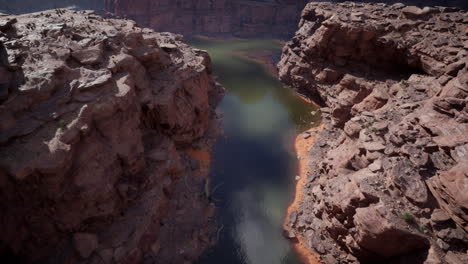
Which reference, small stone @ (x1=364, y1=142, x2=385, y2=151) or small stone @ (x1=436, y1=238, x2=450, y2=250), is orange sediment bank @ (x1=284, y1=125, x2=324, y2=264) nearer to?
small stone @ (x1=364, y1=142, x2=385, y2=151)

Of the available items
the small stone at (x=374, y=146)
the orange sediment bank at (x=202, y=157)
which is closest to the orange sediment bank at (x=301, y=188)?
the small stone at (x=374, y=146)

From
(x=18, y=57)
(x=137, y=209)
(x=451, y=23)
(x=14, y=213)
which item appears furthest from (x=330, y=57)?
(x=14, y=213)

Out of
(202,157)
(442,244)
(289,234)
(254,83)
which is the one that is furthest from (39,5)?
(442,244)

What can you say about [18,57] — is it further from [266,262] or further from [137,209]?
[266,262]

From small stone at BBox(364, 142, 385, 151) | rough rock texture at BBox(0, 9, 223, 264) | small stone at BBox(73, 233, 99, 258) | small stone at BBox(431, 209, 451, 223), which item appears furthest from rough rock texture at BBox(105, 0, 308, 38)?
small stone at BBox(431, 209, 451, 223)

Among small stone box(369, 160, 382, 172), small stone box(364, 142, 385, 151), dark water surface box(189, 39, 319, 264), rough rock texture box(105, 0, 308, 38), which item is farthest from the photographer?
rough rock texture box(105, 0, 308, 38)

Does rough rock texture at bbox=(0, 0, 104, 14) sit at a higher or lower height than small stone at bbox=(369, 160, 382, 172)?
lower

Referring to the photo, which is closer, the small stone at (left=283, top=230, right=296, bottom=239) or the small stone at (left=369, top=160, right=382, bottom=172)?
the small stone at (left=369, top=160, right=382, bottom=172)
